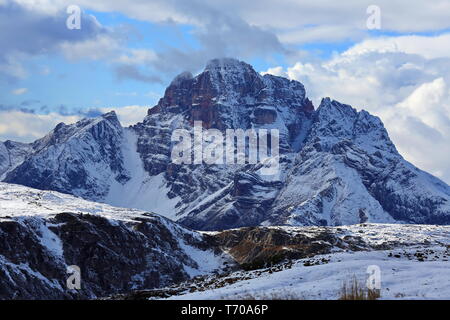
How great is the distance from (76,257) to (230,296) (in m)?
114

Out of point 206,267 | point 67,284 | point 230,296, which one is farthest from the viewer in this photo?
point 206,267

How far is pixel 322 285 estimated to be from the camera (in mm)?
54438

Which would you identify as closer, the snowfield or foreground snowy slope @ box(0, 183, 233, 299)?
the snowfield

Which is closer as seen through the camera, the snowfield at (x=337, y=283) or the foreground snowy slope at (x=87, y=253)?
the snowfield at (x=337, y=283)

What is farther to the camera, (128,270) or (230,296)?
(128,270)

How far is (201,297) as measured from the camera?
5334cm

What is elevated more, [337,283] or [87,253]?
[337,283]

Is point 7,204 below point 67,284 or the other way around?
the other way around

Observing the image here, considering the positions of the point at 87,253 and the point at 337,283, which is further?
the point at 87,253

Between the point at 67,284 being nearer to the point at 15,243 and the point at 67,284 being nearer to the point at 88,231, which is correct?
the point at 15,243

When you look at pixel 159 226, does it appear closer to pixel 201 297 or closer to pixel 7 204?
pixel 7 204
